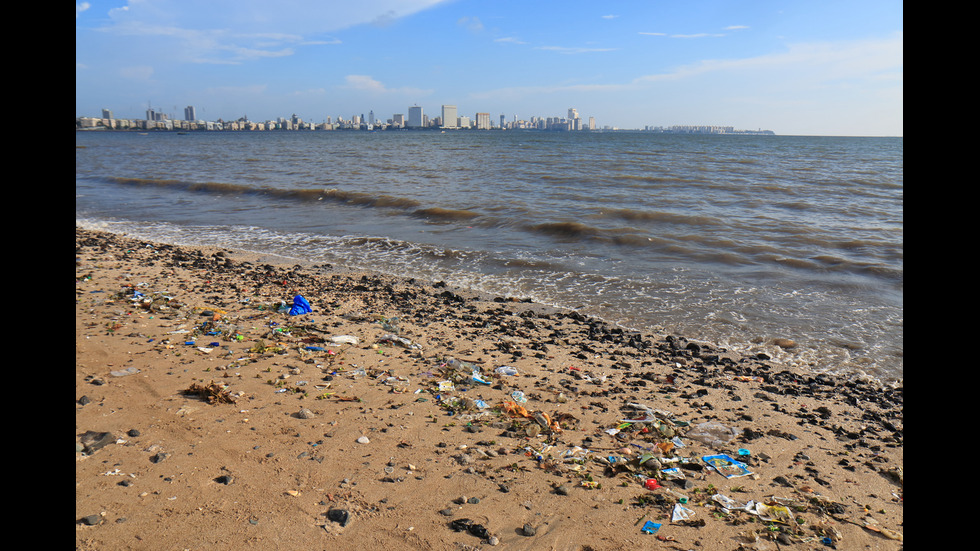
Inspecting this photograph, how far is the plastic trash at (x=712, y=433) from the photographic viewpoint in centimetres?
478

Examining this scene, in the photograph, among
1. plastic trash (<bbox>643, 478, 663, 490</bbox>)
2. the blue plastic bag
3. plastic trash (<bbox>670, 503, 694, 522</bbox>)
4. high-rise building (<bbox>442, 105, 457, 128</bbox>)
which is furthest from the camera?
high-rise building (<bbox>442, 105, 457, 128</bbox>)

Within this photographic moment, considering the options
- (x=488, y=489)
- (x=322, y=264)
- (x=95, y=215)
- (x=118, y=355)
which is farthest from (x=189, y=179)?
(x=488, y=489)

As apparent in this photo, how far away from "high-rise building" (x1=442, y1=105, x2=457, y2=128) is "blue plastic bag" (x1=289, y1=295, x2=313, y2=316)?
175 m

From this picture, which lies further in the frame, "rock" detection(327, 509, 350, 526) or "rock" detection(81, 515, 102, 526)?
"rock" detection(327, 509, 350, 526)

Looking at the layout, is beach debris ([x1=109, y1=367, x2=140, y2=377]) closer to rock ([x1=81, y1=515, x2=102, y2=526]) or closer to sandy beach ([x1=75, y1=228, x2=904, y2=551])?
sandy beach ([x1=75, y1=228, x2=904, y2=551])

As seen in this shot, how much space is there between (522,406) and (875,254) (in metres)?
11.1

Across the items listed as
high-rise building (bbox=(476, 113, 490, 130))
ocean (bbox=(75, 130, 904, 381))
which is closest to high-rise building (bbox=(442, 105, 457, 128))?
high-rise building (bbox=(476, 113, 490, 130))

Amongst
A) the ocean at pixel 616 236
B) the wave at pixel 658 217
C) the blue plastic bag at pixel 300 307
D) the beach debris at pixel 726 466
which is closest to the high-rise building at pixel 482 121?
the ocean at pixel 616 236

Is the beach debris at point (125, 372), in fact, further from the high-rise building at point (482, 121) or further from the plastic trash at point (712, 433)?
the high-rise building at point (482, 121)

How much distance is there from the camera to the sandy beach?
3.53 metres

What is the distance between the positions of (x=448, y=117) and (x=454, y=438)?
18163 centimetres

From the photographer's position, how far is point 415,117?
18900 centimetres

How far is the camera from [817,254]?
12414mm
